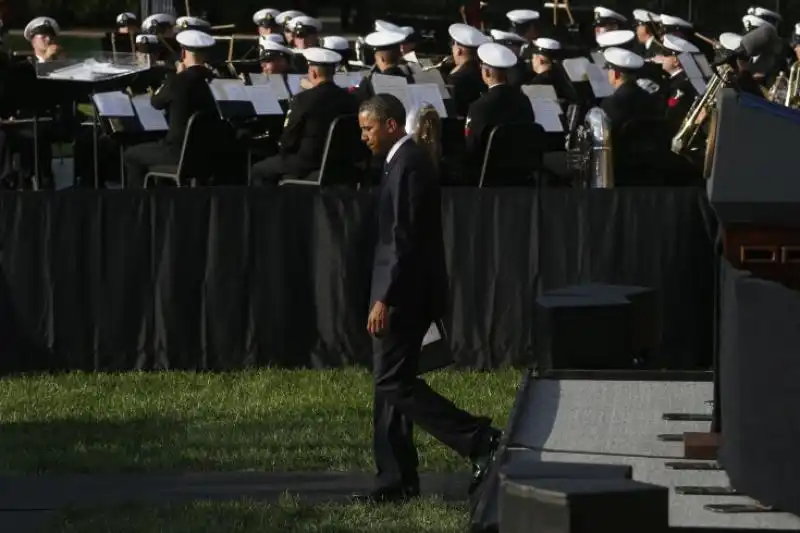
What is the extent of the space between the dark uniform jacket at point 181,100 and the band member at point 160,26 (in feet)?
12.1

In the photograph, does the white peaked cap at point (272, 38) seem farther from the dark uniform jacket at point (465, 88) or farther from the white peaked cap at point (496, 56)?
the white peaked cap at point (496, 56)

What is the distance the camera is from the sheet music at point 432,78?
→ 1811 centimetres

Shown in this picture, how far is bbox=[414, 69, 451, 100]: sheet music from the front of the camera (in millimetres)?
18109

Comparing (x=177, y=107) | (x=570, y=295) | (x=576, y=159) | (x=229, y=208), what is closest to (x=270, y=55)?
(x=177, y=107)

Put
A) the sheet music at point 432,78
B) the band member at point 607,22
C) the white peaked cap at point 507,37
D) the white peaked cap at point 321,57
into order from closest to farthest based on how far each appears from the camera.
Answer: the white peaked cap at point 321,57, the sheet music at point 432,78, the white peaked cap at point 507,37, the band member at point 607,22

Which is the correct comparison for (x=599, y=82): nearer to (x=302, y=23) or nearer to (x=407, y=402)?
(x=302, y=23)

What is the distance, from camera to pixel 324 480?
1002 cm

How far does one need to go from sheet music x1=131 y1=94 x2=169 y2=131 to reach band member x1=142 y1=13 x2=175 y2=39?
10.4ft

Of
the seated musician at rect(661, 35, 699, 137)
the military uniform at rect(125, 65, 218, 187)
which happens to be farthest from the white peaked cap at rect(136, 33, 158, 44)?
the seated musician at rect(661, 35, 699, 137)

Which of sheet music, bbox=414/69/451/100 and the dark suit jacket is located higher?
the dark suit jacket

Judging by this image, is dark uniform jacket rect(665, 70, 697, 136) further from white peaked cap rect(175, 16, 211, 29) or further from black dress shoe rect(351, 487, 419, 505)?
black dress shoe rect(351, 487, 419, 505)

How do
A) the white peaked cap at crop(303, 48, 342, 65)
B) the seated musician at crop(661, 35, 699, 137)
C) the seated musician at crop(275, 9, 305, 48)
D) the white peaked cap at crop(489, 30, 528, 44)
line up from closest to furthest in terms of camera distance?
the white peaked cap at crop(303, 48, 342, 65), the seated musician at crop(661, 35, 699, 137), the white peaked cap at crop(489, 30, 528, 44), the seated musician at crop(275, 9, 305, 48)

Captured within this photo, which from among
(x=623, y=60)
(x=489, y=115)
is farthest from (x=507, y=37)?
(x=489, y=115)

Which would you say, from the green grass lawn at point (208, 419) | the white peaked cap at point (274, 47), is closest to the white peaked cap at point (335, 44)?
the white peaked cap at point (274, 47)
